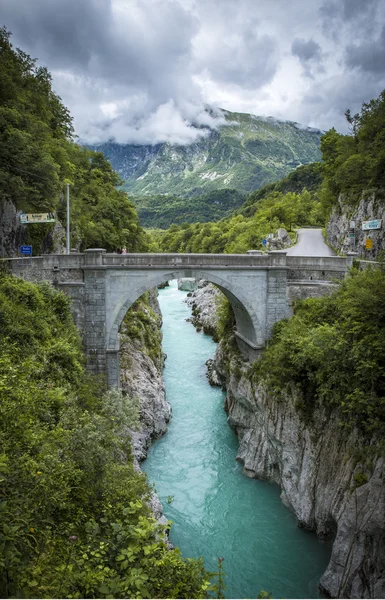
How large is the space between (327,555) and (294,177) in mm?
106400

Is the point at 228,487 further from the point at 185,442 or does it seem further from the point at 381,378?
the point at 381,378

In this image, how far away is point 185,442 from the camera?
24.0 meters

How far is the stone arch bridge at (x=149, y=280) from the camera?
20984 mm

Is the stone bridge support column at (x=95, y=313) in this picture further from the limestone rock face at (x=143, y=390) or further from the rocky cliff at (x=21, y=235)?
the rocky cliff at (x=21, y=235)

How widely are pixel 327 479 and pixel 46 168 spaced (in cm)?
2312

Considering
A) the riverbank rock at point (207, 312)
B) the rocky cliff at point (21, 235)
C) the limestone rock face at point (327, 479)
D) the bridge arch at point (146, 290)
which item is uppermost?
the rocky cliff at point (21, 235)

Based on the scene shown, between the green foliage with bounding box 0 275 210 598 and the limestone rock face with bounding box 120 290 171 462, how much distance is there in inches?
246

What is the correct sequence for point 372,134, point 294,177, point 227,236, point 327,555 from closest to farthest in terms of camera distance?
point 327,555
point 372,134
point 227,236
point 294,177

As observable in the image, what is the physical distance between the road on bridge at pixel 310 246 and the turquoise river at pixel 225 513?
18.6 m

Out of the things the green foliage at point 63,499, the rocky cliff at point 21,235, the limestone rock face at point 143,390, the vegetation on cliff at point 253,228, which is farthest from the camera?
the vegetation on cliff at point 253,228

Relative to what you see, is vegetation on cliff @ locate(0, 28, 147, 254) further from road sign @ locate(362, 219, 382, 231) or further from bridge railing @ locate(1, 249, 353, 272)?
road sign @ locate(362, 219, 382, 231)

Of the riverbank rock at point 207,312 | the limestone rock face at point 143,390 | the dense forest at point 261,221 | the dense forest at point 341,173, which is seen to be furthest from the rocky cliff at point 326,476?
the dense forest at point 261,221

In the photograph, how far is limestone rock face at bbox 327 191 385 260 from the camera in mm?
27452

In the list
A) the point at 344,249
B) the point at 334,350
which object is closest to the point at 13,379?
the point at 334,350
